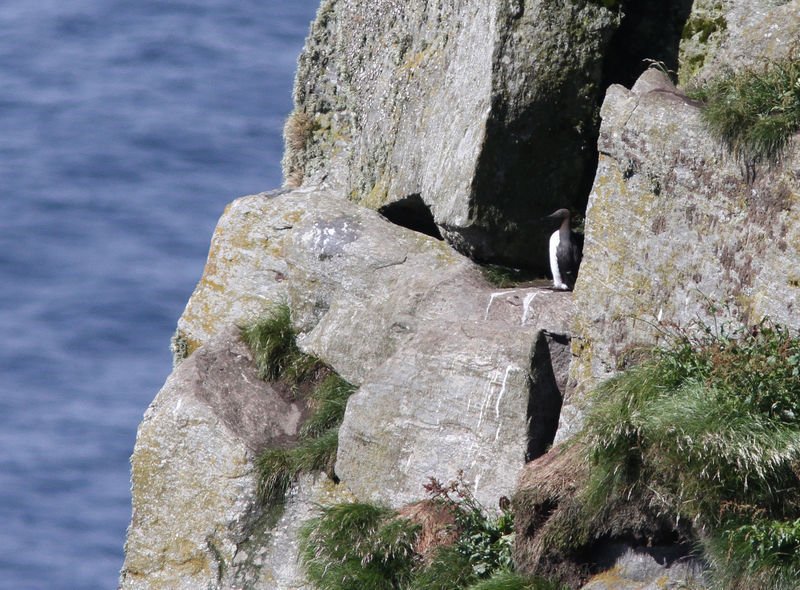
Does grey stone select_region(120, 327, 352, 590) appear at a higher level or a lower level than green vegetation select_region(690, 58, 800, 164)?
lower

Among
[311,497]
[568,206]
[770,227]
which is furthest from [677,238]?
[311,497]

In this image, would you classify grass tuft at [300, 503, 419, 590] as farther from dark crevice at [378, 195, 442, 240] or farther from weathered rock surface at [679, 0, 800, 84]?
weathered rock surface at [679, 0, 800, 84]

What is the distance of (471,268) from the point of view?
9859 millimetres

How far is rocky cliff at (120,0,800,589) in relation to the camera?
310 inches

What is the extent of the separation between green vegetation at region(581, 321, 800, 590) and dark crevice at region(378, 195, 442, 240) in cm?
385

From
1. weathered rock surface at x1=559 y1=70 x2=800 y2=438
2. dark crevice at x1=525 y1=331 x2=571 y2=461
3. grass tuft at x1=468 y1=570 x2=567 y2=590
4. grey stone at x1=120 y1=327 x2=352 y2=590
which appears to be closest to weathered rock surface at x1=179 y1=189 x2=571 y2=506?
dark crevice at x1=525 y1=331 x2=571 y2=461

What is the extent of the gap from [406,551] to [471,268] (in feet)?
8.57

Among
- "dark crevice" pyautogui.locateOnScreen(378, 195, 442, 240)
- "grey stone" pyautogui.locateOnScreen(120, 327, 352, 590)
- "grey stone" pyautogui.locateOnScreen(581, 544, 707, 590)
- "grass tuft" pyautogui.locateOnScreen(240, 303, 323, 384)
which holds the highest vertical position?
"dark crevice" pyautogui.locateOnScreen(378, 195, 442, 240)

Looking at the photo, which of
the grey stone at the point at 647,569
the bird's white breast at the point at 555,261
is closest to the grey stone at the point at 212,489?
the bird's white breast at the point at 555,261

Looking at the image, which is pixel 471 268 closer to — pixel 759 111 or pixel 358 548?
pixel 358 548

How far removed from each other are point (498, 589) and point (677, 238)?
8.80 ft

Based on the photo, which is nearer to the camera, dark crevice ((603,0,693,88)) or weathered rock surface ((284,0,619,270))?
weathered rock surface ((284,0,619,270))

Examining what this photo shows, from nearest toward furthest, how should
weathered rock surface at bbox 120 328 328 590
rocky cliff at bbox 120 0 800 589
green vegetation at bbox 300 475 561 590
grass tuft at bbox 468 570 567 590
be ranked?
grass tuft at bbox 468 570 567 590 < rocky cliff at bbox 120 0 800 589 < green vegetation at bbox 300 475 561 590 < weathered rock surface at bbox 120 328 328 590

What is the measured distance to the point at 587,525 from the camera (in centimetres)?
739
